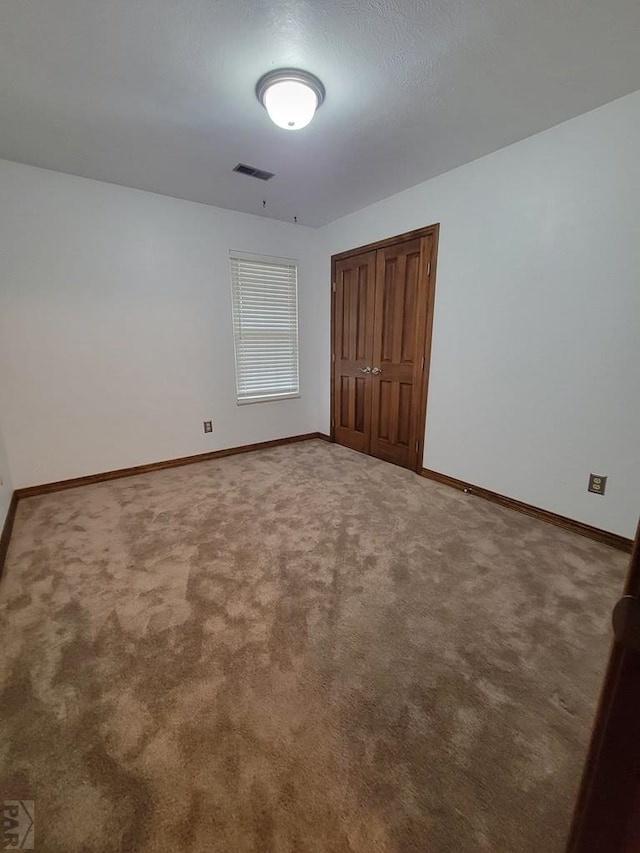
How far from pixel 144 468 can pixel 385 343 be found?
2656 millimetres

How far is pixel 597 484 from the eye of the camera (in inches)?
90.2

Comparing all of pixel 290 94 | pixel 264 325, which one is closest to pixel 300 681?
pixel 290 94

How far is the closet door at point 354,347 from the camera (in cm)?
375

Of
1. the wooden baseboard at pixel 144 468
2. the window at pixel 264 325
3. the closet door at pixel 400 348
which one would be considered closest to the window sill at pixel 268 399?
the window at pixel 264 325

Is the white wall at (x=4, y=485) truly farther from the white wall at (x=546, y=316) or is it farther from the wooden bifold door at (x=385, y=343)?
the white wall at (x=546, y=316)

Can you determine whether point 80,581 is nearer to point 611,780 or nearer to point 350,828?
point 350,828

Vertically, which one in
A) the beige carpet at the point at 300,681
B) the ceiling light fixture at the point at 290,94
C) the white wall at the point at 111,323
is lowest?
the beige carpet at the point at 300,681

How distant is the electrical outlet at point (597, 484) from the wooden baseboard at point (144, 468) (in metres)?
2.83

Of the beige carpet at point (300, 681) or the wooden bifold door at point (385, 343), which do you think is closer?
the beige carpet at point (300, 681)

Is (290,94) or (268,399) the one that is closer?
(290,94)

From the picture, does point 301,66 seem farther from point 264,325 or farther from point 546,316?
point 264,325

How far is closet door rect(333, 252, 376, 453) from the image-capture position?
12.3ft

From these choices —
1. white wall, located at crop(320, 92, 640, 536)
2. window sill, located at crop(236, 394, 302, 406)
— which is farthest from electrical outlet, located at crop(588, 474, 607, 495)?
window sill, located at crop(236, 394, 302, 406)

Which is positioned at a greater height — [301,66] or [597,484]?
[301,66]
